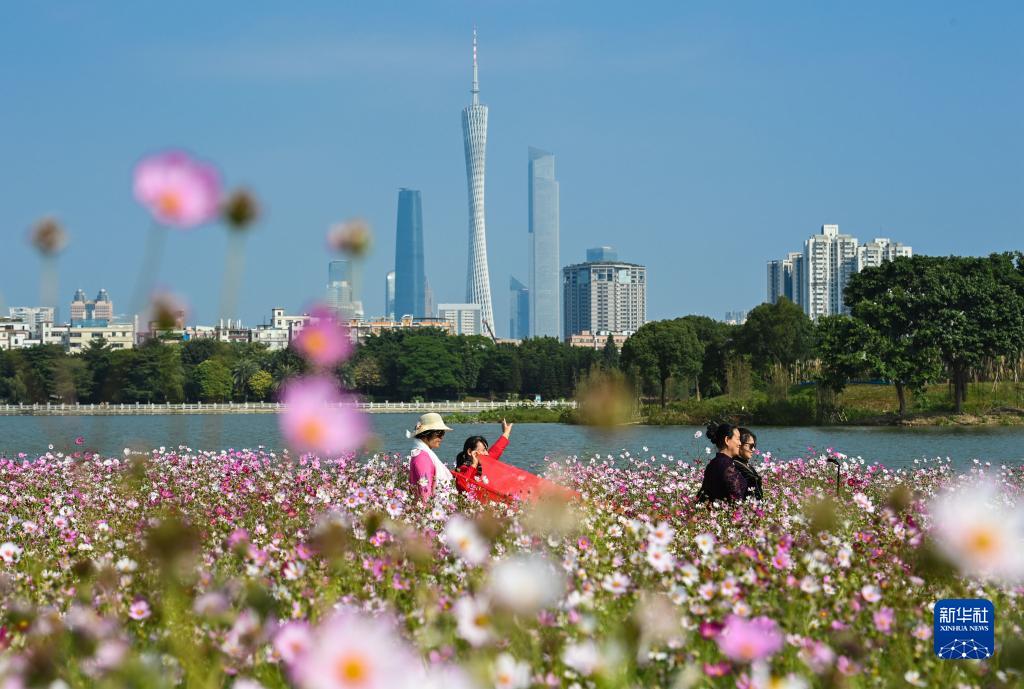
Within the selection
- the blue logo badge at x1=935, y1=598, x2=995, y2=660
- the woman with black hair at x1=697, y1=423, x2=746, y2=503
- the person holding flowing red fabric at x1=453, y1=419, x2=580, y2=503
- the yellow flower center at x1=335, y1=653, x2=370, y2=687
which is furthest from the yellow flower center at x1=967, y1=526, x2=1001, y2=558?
the person holding flowing red fabric at x1=453, y1=419, x2=580, y2=503

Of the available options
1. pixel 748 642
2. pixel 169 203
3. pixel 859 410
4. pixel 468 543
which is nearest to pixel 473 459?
pixel 468 543

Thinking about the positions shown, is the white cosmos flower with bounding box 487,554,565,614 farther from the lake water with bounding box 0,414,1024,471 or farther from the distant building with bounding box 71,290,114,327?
the lake water with bounding box 0,414,1024,471

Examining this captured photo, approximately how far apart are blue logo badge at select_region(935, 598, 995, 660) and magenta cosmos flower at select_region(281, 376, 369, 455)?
2.79 m

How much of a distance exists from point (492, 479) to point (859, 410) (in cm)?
4284

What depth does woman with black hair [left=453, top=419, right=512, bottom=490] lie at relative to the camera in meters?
10.6

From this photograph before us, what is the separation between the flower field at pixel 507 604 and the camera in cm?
321

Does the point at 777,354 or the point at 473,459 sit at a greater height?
the point at 777,354

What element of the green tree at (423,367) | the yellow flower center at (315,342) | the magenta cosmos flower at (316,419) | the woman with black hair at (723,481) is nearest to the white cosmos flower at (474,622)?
the magenta cosmos flower at (316,419)

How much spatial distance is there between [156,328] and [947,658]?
305cm

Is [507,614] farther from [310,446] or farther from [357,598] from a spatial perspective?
[310,446]

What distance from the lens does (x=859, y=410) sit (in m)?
51.3

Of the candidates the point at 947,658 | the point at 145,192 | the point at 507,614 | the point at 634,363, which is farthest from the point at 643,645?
the point at 634,363

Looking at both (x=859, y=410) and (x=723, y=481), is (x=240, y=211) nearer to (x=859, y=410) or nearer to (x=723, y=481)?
(x=723, y=481)

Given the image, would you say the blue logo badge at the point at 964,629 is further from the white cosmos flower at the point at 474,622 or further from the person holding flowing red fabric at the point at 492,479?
the person holding flowing red fabric at the point at 492,479
